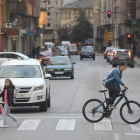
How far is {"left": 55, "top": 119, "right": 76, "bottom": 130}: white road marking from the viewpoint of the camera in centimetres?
1164

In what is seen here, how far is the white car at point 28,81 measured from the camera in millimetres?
14383

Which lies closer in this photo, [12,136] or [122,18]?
[12,136]

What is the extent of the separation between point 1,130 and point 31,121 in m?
1.54

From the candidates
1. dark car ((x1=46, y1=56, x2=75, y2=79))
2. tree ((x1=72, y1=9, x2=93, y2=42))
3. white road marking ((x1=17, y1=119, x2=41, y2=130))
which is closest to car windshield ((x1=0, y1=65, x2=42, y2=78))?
white road marking ((x1=17, y1=119, x2=41, y2=130))

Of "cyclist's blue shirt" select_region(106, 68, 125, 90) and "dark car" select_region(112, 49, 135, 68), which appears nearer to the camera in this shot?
"cyclist's blue shirt" select_region(106, 68, 125, 90)

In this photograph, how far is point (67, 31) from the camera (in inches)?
6383

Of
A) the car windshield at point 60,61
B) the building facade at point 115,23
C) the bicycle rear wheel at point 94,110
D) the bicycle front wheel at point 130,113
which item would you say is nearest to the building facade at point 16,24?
the building facade at point 115,23

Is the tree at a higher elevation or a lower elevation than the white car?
higher

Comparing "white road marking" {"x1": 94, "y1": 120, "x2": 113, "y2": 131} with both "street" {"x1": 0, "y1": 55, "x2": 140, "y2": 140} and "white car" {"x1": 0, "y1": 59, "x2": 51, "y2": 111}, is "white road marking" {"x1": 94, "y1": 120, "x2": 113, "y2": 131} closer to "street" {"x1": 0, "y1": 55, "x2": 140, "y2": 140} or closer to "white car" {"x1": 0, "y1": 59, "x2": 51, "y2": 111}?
"street" {"x1": 0, "y1": 55, "x2": 140, "y2": 140}

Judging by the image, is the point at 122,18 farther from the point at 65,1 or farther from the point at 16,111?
the point at 65,1

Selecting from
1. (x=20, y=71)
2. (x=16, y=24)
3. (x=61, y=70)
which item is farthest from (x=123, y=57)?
Answer: (x=20, y=71)

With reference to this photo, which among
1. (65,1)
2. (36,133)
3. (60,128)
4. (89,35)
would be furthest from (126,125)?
(65,1)

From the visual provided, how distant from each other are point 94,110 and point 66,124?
771 mm

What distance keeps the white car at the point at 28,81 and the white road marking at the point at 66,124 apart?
66.0 inches
